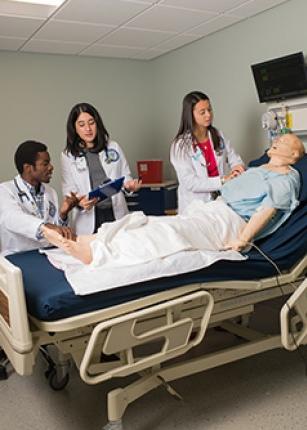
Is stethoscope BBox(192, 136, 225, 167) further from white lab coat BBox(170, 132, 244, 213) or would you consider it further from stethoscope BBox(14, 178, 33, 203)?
stethoscope BBox(14, 178, 33, 203)

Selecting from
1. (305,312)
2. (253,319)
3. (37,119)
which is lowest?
(253,319)

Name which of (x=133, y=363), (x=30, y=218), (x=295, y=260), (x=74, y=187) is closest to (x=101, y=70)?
(x=74, y=187)

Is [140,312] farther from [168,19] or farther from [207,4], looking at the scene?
[168,19]

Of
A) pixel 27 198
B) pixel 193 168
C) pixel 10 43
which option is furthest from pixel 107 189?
pixel 10 43

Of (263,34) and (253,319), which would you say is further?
(263,34)

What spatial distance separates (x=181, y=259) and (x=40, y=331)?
0.55 m

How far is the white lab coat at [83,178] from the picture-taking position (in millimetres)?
2773

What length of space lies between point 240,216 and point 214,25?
2.11m

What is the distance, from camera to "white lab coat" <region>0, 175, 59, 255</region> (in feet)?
7.22

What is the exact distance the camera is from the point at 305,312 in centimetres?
200

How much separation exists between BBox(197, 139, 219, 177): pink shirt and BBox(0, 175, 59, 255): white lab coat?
0.96m

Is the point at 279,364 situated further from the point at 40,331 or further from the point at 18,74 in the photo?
the point at 18,74

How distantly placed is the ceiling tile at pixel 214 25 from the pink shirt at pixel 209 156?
1216 millimetres

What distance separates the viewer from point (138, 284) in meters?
1.65
